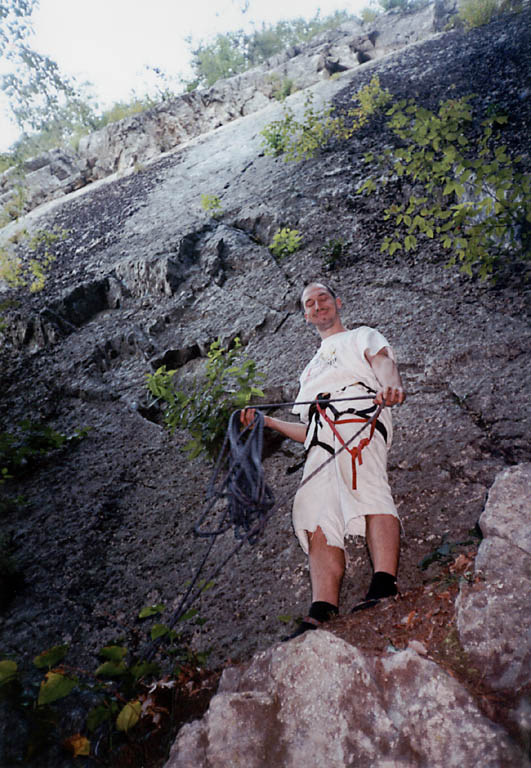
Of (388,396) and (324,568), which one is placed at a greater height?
(388,396)

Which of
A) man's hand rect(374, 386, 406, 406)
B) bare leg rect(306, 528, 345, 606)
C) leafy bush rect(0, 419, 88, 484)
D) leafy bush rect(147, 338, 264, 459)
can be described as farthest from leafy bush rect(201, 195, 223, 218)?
bare leg rect(306, 528, 345, 606)

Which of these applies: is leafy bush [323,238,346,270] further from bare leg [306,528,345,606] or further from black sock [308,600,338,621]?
black sock [308,600,338,621]

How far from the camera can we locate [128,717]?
159cm

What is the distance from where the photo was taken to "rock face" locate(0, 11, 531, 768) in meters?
2.05

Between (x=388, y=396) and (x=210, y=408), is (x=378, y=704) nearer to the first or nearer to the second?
(x=388, y=396)

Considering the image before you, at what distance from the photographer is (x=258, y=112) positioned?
8.99 m

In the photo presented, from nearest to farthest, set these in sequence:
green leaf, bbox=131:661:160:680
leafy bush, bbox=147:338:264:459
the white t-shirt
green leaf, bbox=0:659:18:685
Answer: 1. green leaf, bbox=0:659:18:685
2. green leaf, bbox=131:661:160:680
3. the white t-shirt
4. leafy bush, bbox=147:338:264:459

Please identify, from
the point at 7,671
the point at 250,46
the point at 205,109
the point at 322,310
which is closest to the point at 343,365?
the point at 322,310

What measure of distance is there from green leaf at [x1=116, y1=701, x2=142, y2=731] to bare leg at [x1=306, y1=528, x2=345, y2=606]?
823mm

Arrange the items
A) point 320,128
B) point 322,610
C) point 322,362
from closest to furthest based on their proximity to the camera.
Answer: point 322,610
point 322,362
point 320,128

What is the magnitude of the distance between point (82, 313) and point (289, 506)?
3.96m

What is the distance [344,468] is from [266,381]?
5.03 feet

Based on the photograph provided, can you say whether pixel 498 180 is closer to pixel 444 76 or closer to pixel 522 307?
pixel 522 307

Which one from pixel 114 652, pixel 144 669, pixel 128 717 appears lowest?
pixel 144 669
